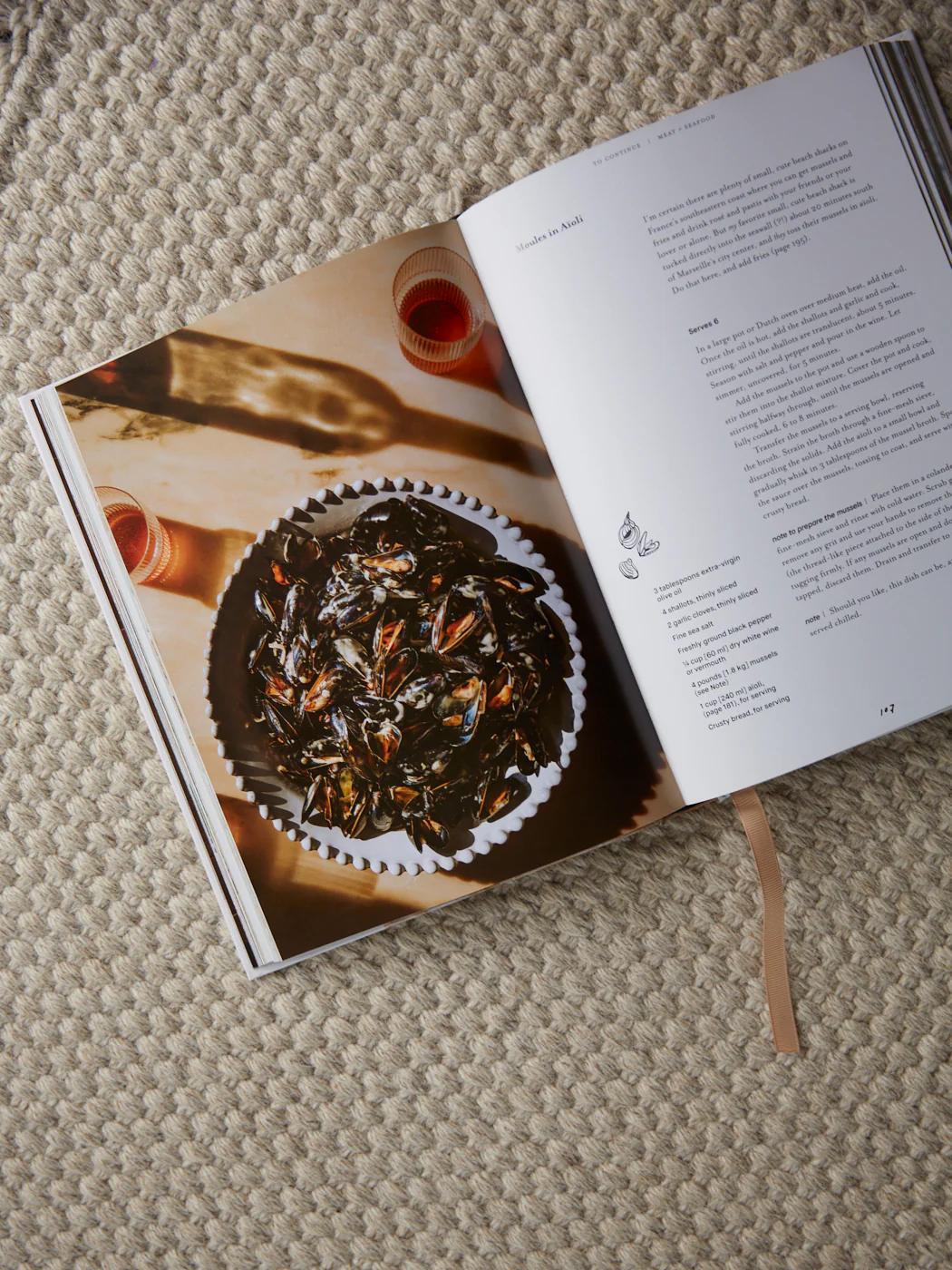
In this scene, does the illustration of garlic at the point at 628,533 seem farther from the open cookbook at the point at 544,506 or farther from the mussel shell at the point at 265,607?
the mussel shell at the point at 265,607

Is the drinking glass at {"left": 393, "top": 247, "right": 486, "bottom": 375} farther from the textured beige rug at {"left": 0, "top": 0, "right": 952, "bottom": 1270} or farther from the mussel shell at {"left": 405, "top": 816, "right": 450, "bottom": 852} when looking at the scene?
the mussel shell at {"left": 405, "top": 816, "right": 450, "bottom": 852}

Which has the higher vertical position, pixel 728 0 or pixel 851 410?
pixel 728 0

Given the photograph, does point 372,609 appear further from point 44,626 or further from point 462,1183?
point 462,1183

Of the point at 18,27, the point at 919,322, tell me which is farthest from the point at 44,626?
the point at 919,322

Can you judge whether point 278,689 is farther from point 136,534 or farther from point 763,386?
point 763,386

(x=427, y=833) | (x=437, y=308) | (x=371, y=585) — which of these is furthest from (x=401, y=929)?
(x=437, y=308)
